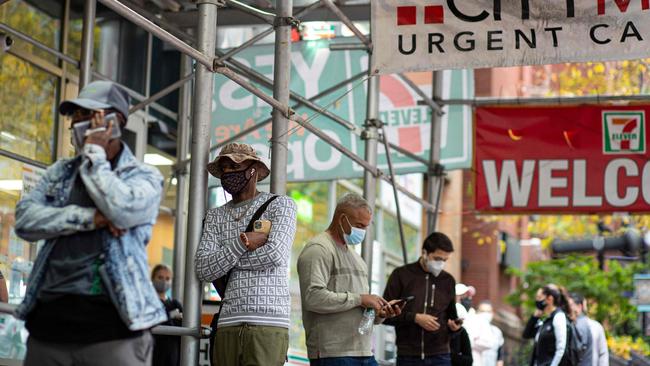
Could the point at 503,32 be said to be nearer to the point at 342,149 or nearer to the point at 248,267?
the point at 342,149

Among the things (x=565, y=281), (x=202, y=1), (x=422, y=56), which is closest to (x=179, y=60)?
(x=422, y=56)

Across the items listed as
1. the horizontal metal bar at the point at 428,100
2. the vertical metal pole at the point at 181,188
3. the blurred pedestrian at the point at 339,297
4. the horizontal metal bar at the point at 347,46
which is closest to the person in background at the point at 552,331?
the horizontal metal bar at the point at 428,100

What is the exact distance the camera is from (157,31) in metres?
6.91

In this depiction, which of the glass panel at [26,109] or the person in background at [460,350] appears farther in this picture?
the glass panel at [26,109]

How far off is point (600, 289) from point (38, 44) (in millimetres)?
18672

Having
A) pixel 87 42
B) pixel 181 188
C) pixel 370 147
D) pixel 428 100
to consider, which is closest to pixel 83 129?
pixel 370 147

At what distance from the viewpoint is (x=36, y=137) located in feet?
38.7

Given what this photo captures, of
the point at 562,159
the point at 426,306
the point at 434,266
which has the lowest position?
the point at 426,306

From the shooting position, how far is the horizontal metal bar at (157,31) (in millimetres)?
6532

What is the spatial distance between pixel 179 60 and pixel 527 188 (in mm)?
4348

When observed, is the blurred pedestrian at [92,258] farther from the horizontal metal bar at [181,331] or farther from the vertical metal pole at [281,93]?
the vertical metal pole at [281,93]

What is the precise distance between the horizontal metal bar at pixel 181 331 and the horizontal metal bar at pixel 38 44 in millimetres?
4379

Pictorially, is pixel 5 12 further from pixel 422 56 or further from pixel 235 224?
pixel 235 224

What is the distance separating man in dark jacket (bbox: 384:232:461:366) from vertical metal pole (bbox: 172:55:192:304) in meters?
3.07
